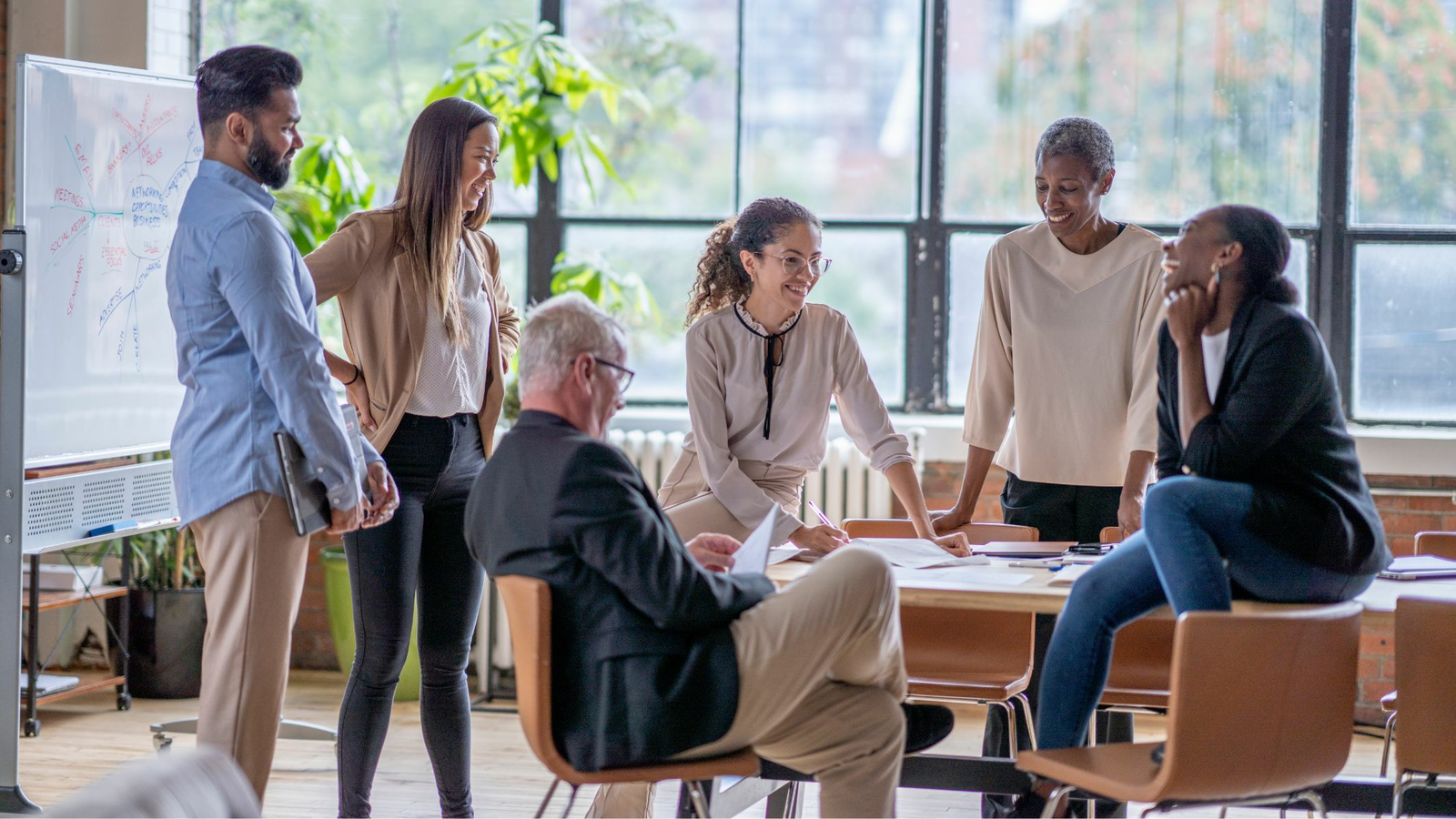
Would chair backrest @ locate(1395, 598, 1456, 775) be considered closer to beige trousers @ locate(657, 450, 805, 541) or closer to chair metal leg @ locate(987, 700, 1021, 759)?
chair metal leg @ locate(987, 700, 1021, 759)

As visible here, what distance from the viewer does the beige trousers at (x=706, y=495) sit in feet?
9.34

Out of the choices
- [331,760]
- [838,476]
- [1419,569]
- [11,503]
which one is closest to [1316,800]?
[1419,569]

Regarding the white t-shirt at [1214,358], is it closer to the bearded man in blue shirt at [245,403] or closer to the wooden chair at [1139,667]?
the wooden chair at [1139,667]

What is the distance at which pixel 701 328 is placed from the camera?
2992 millimetres

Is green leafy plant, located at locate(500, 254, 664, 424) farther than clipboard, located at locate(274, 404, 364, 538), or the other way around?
green leafy plant, located at locate(500, 254, 664, 424)

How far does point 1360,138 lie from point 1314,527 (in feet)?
9.88

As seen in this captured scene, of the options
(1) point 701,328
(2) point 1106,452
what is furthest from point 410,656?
(2) point 1106,452

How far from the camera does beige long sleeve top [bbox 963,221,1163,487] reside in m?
3.03

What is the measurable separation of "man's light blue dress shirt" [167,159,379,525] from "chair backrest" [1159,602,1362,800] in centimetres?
143

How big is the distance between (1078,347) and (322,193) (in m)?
2.84

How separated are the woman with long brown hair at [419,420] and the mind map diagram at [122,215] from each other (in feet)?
3.57

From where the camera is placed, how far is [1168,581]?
2.19m

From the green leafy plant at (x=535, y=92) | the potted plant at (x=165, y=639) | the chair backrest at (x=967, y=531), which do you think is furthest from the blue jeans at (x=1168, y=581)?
the potted plant at (x=165, y=639)

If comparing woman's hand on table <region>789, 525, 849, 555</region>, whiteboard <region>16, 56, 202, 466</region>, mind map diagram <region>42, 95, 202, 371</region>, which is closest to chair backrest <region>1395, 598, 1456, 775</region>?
woman's hand on table <region>789, 525, 849, 555</region>
